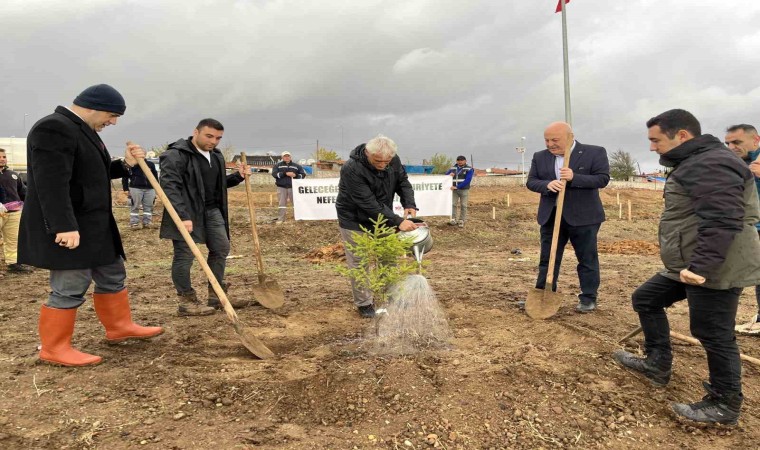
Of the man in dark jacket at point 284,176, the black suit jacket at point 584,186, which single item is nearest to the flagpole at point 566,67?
the man in dark jacket at point 284,176

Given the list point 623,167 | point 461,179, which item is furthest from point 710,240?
point 623,167

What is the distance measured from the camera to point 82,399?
3129mm

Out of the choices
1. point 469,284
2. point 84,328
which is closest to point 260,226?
point 469,284

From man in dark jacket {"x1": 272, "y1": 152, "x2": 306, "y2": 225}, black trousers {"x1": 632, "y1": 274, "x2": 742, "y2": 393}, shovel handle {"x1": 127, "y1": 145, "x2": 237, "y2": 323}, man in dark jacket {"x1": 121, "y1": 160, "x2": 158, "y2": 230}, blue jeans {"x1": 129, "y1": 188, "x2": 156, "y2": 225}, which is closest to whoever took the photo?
black trousers {"x1": 632, "y1": 274, "x2": 742, "y2": 393}

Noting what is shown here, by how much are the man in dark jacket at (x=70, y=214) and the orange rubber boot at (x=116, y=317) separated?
0.07m

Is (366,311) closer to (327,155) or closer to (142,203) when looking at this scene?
(142,203)

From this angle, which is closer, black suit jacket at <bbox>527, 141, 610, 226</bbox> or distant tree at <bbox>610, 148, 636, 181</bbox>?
black suit jacket at <bbox>527, 141, 610, 226</bbox>

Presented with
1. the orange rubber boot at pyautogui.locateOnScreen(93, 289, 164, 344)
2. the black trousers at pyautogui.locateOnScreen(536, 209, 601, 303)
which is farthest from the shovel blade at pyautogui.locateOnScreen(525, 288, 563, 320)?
the orange rubber boot at pyautogui.locateOnScreen(93, 289, 164, 344)

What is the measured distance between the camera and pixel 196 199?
5.06m

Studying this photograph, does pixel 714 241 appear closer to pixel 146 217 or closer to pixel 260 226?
pixel 260 226

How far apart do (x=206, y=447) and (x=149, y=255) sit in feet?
29.3

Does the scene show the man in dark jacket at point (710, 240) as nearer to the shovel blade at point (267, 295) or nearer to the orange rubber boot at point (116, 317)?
the shovel blade at point (267, 295)

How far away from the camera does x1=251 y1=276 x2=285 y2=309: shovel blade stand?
220 inches

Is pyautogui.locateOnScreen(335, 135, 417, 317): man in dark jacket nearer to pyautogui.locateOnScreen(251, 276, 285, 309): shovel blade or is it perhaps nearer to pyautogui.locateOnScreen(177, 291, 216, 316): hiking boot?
pyautogui.locateOnScreen(251, 276, 285, 309): shovel blade
